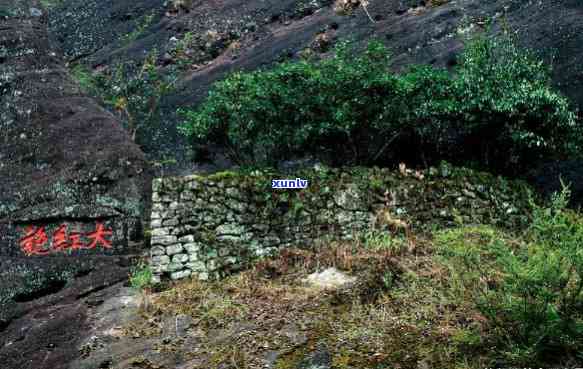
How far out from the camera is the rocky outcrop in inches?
515

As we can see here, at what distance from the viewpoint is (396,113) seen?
39.9 ft

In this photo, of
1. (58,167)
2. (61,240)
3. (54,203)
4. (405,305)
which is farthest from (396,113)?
(58,167)

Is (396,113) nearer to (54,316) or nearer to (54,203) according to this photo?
(54,316)

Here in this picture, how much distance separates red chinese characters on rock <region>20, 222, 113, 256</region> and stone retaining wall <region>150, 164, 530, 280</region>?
376cm

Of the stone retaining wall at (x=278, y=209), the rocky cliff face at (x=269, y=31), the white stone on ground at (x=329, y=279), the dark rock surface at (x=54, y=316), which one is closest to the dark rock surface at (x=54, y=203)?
the dark rock surface at (x=54, y=316)

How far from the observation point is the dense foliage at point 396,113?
11727mm

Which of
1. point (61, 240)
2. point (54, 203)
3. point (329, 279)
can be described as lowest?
point (61, 240)

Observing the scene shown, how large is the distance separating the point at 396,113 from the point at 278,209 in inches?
146

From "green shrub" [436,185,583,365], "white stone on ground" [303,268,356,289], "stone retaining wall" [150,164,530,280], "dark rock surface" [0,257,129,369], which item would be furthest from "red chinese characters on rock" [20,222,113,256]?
"green shrub" [436,185,583,365]

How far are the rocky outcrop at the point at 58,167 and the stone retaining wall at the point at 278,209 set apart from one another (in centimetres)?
359

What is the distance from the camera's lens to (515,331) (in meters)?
5.71

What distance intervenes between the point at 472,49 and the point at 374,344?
29.0ft

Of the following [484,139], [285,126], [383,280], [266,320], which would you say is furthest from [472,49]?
[266,320]

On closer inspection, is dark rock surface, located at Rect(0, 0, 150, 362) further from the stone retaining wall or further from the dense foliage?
the dense foliage
